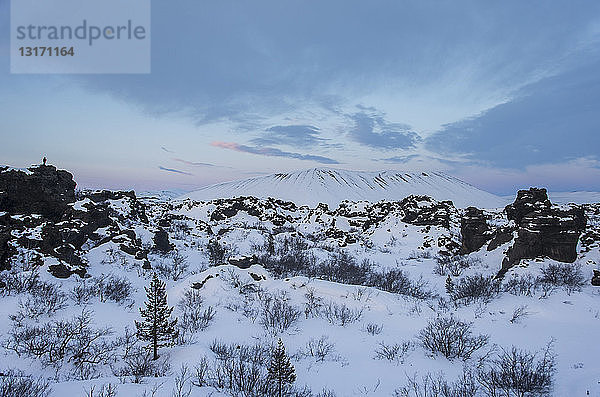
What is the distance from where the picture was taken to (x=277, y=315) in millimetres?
9422

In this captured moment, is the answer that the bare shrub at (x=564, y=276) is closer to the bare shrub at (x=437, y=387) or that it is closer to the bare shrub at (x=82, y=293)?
the bare shrub at (x=437, y=387)

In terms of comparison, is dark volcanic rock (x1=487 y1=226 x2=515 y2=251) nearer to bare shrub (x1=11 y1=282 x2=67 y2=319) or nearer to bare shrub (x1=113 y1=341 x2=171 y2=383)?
bare shrub (x1=113 y1=341 x2=171 y2=383)

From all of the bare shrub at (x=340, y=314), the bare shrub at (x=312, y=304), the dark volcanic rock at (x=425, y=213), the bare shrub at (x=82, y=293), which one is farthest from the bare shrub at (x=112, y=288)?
the dark volcanic rock at (x=425, y=213)

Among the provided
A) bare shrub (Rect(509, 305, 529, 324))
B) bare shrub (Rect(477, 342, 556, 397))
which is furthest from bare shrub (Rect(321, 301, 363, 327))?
bare shrub (Rect(509, 305, 529, 324))

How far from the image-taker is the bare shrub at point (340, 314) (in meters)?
9.51

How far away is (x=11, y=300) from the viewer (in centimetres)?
899

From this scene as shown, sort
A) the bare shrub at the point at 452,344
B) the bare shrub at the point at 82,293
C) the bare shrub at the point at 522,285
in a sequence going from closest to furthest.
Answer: the bare shrub at the point at 452,344, the bare shrub at the point at 82,293, the bare shrub at the point at 522,285

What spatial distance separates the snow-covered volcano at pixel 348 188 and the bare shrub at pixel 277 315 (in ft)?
232

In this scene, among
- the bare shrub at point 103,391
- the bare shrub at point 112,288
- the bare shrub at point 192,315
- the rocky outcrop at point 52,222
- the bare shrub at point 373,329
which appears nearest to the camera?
the bare shrub at point 103,391

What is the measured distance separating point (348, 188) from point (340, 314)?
320 feet

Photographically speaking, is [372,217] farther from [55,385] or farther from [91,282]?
[55,385]

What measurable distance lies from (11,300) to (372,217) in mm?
40209

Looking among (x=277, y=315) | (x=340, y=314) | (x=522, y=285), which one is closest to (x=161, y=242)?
(x=277, y=315)

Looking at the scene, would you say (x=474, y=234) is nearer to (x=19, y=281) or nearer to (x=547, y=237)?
(x=547, y=237)
